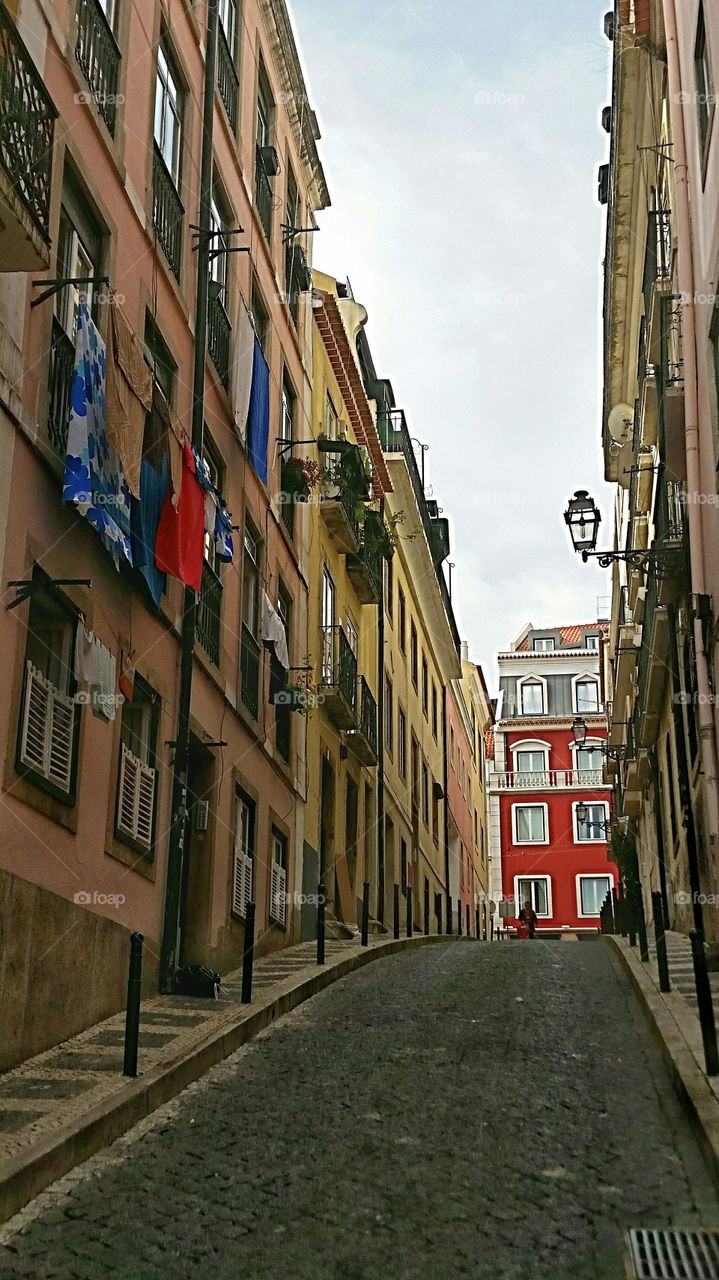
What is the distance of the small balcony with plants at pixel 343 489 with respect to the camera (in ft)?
70.4

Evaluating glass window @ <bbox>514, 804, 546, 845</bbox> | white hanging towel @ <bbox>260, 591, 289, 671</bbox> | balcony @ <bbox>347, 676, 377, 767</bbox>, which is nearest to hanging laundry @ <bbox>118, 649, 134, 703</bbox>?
white hanging towel @ <bbox>260, 591, 289, 671</bbox>

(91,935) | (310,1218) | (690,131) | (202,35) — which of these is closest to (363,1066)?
(91,935)

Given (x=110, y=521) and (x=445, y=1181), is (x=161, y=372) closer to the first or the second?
(x=110, y=521)

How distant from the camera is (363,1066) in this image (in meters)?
9.43

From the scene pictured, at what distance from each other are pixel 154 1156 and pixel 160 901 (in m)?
5.45

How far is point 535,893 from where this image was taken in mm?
54906

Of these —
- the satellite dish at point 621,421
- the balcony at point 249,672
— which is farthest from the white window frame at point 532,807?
the balcony at point 249,672

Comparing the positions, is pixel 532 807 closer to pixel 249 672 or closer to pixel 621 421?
pixel 621 421

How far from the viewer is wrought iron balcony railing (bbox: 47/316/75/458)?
10289 mm

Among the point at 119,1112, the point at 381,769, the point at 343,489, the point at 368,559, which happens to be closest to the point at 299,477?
the point at 343,489

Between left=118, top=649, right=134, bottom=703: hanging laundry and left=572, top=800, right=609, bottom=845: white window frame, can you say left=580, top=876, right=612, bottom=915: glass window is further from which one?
left=118, top=649, right=134, bottom=703: hanging laundry

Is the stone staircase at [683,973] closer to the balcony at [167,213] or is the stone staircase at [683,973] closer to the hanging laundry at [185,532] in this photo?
the hanging laundry at [185,532]

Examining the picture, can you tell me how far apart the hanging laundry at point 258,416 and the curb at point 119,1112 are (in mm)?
7123

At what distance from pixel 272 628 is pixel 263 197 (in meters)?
6.59
